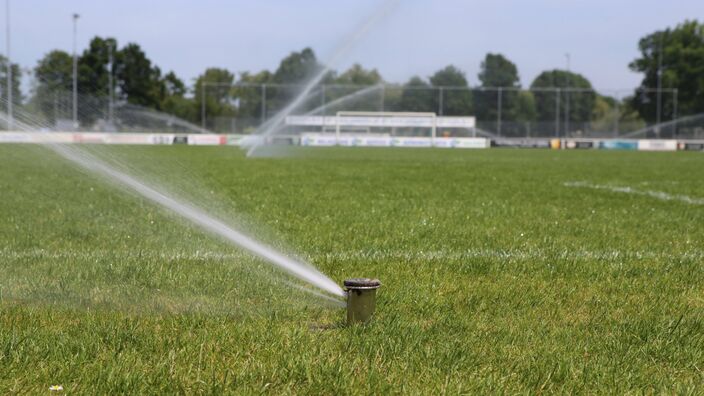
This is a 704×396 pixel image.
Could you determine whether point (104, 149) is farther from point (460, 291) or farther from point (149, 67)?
point (149, 67)

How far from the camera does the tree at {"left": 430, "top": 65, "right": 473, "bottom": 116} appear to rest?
65188mm

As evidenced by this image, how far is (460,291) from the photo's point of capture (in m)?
3.93

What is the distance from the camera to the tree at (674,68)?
78.1m

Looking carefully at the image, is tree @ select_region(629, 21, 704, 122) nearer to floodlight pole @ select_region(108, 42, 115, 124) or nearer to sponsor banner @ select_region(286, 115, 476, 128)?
sponsor banner @ select_region(286, 115, 476, 128)

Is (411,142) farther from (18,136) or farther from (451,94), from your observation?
(18,136)

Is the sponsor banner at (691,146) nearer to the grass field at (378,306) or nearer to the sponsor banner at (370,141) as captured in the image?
the sponsor banner at (370,141)

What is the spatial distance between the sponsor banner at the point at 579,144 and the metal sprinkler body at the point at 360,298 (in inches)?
2126

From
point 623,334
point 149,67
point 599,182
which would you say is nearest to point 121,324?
point 623,334

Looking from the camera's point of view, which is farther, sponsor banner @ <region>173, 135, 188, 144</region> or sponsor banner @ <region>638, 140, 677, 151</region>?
sponsor banner @ <region>638, 140, 677, 151</region>

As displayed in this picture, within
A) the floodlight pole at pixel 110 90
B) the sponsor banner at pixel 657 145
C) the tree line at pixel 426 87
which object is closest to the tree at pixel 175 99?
the tree line at pixel 426 87

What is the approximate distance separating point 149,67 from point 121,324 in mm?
79123

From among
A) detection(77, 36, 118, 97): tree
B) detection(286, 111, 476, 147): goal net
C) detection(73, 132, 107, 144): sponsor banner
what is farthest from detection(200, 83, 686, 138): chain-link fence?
detection(73, 132, 107, 144): sponsor banner

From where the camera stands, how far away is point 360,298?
9.99ft

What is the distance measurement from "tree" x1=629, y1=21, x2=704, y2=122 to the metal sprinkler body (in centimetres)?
7884
